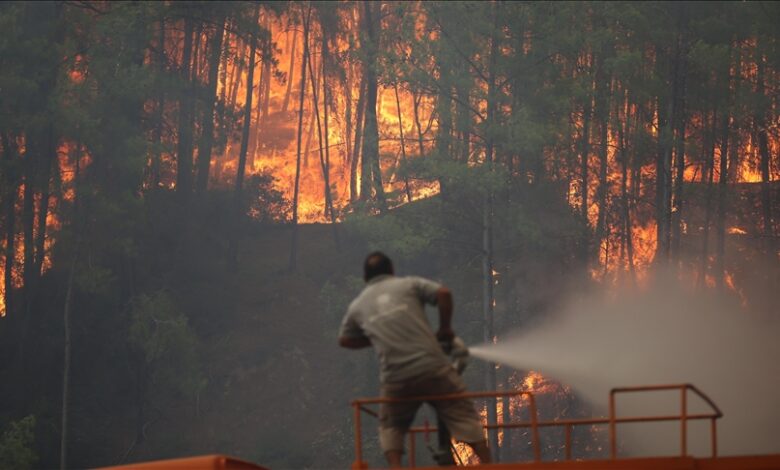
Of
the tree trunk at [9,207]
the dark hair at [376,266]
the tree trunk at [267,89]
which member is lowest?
the dark hair at [376,266]

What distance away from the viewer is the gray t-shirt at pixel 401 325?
884 centimetres

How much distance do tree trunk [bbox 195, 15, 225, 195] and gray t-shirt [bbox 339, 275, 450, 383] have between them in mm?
36332

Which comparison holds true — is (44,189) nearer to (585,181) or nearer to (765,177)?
(585,181)

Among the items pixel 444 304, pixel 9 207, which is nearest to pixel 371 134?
pixel 9 207

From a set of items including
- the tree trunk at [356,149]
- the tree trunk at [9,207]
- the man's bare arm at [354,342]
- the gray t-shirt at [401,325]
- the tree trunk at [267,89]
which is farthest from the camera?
the tree trunk at [267,89]

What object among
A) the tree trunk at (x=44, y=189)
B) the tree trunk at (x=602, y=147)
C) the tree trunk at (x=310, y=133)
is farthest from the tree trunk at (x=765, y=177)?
the tree trunk at (x=44, y=189)

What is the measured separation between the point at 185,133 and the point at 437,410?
124 feet

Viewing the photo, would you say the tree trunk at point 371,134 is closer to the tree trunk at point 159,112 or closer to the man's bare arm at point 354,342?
the tree trunk at point 159,112

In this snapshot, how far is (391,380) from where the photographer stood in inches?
355

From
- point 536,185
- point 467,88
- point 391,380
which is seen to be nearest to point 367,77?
point 536,185

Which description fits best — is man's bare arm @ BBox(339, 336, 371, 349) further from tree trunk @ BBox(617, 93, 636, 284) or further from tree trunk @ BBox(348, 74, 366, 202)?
tree trunk @ BBox(348, 74, 366, 202)

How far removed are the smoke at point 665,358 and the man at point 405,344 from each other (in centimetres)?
2859

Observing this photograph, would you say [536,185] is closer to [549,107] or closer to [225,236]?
[549,107]

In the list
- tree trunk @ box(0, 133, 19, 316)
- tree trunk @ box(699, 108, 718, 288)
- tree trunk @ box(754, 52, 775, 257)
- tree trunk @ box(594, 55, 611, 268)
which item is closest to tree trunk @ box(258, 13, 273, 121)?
tree trunk @ box(594, 55, 611, 268)
